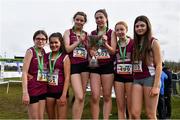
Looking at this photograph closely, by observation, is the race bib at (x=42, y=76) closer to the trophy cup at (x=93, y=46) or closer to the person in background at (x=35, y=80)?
the person in background at (x=35, y=80)

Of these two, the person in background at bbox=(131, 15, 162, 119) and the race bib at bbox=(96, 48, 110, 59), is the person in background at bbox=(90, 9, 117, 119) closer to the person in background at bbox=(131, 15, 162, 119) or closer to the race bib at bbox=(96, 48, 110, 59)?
the race bib at bbox=(96, 48, 110, 59)

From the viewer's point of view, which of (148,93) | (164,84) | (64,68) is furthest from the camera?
(164,84)

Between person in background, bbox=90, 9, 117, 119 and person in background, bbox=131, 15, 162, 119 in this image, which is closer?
person in background, bbox=131, 15, 162, 119

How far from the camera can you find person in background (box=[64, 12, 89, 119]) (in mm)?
4918

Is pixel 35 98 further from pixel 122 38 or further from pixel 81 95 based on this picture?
pixel 122 38

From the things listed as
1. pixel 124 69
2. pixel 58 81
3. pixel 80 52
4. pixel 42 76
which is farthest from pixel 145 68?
pixel 42 76

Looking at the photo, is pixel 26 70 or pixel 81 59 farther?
pixel 81 59

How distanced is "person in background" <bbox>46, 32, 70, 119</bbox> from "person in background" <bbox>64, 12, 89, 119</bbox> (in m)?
0.18

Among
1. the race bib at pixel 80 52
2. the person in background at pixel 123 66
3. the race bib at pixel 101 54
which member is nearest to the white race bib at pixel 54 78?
the race bib at pixel 80 52

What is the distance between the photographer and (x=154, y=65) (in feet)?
14.4

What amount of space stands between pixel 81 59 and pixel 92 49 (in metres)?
0.24

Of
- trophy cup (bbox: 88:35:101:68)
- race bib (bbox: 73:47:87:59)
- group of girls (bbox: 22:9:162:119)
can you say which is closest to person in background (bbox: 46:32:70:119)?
group of girls (bbox: 22:9:162:119)

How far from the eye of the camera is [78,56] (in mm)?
4957

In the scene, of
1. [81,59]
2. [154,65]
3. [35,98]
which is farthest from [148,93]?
[35,98]
